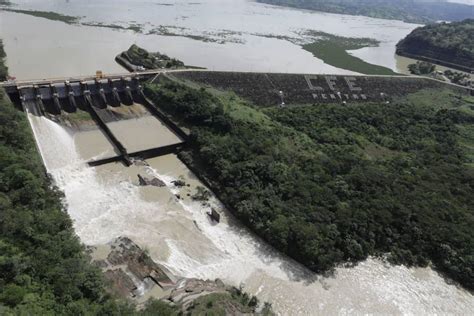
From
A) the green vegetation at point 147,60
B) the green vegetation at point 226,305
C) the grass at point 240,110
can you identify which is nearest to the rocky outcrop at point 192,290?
the green vegetation at point 226,305

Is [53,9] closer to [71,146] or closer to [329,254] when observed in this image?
[71,146]

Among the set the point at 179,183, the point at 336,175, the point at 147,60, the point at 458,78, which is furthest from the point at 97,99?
the point at 458,78

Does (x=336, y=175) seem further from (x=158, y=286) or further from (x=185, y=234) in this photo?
(x=158, y=286)

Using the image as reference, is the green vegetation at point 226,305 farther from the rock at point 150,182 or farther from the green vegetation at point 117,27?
the green vegetation at point 117,27

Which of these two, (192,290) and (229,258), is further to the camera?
(229,258)

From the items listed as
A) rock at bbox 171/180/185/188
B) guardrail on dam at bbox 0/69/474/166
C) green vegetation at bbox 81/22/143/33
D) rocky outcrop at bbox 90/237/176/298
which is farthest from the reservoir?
green vegetation at bbox 81/22/143/33

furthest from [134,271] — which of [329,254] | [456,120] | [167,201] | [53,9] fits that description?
[53,9]
